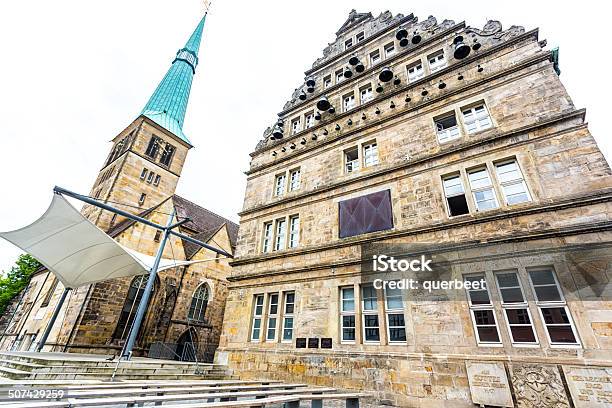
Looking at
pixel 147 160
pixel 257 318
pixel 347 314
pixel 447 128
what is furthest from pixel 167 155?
pixel 447 128

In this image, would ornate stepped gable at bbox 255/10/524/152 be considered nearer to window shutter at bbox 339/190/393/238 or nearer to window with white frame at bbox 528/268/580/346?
window shutter at bbox 339/190/393/238

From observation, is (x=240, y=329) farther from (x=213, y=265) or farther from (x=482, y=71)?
(x=482, y=71)

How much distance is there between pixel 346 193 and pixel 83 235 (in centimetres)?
1127

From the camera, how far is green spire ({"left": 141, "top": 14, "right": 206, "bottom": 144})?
106 ft

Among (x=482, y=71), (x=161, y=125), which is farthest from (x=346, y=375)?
(x=161, y=125)

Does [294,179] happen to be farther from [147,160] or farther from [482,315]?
[147,160]

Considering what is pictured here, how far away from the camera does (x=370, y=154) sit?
11383 millimetres

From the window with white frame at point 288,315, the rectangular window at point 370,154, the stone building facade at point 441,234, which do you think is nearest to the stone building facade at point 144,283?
the window with white frame at point 288,315

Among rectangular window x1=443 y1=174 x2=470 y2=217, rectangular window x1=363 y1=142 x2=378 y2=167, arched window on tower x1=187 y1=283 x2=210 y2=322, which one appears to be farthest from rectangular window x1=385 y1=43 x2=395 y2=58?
arched window on tower x1=187 y1=283 x2=210 y2=322

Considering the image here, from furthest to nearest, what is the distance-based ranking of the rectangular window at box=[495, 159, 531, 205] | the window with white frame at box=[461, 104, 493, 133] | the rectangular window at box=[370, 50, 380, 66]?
the rectangular window at box=[370, 50, 380, 66]
the window with white frame at box=[461, 104, 493, 133]
the rectangular window at box=[495, 159, 531, 205]

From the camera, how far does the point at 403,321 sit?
25.7 ft

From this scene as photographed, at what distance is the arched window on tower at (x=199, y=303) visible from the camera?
1838cm

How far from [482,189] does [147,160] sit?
1163 inches

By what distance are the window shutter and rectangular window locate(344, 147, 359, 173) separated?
1846mm
